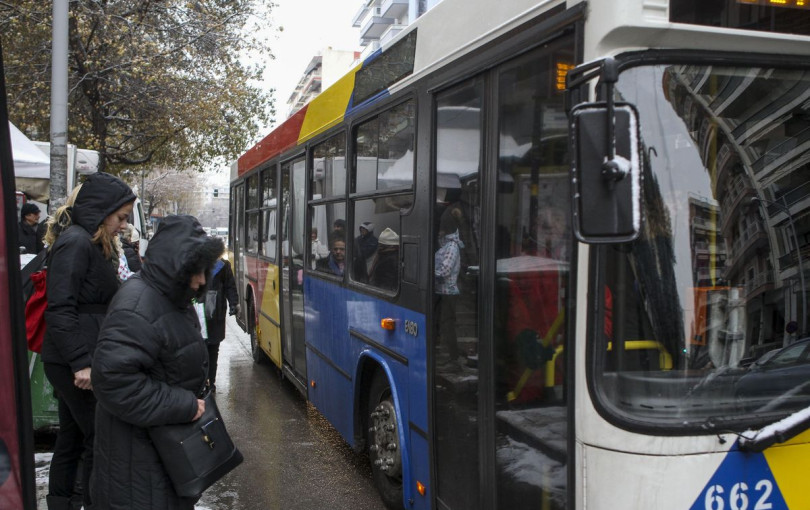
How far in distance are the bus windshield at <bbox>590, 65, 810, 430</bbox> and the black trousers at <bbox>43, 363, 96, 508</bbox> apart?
2792 millimetres

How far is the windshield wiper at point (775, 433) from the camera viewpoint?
7.16ft

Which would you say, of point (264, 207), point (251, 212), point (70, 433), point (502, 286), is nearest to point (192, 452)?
point (502, 286)

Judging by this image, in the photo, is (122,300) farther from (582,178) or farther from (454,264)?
(582,178)

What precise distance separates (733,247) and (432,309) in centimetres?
157

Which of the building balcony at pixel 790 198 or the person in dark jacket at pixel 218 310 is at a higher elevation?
the building balcony at pixel 790 198

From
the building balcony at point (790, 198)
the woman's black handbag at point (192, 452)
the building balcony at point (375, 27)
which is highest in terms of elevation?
the building balcony at point (375, 27)

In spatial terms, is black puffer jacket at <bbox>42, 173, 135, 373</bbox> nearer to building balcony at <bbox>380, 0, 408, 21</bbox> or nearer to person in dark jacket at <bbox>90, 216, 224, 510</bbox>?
person in dark jacket at <bbox>90, 216, 224, 510</bbox>

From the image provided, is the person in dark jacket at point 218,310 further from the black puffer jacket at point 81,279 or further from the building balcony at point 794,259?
the building balcony at point 794,259

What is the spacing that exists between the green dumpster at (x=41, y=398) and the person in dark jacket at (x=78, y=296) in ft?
4.82

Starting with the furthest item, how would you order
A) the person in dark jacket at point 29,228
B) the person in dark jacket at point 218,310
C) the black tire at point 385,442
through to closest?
the person in dark jacket at point 29,228 < the person in dark jacket at point 218,310 < the black tire at point 385,442

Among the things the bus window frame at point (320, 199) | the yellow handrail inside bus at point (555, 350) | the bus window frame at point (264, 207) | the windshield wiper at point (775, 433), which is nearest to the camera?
the windshield wiper at point (775, 433)

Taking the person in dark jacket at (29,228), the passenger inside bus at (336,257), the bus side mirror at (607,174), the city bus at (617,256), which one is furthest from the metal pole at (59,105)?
the bus side mirror at (607,174)

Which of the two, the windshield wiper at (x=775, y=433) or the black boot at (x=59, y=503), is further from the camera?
the black boot at (x=59, y=503)

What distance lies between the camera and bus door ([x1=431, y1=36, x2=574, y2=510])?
Answer: 102 inches
